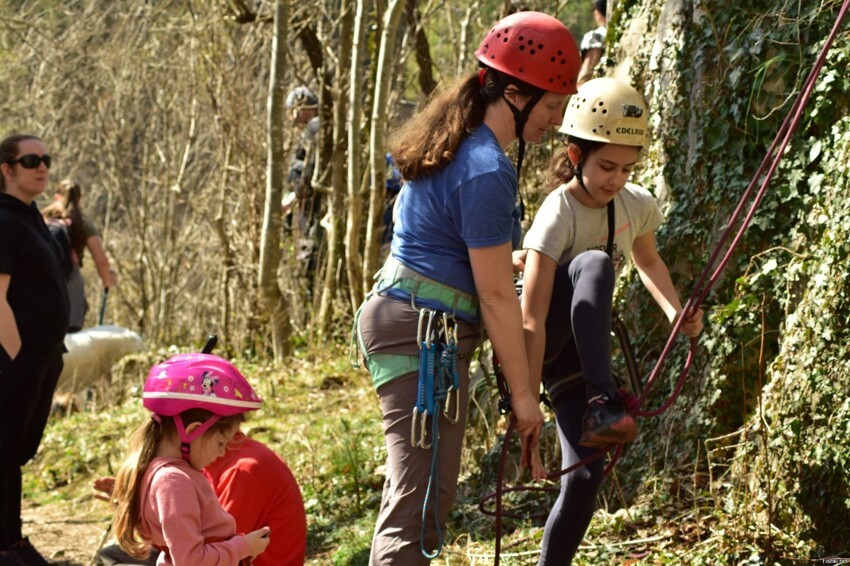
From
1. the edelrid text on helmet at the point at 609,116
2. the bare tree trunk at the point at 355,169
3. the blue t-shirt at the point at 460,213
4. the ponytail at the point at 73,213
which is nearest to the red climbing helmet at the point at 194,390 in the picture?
the blue t-shirt at the point at 460,213

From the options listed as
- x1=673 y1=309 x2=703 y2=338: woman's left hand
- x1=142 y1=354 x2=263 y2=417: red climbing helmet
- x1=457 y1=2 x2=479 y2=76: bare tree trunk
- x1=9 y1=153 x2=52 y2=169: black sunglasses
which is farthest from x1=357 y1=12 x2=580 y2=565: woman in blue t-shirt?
x1=457 y1=2 x2=479 y2=76: bare tree trunk

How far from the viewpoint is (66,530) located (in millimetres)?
6898

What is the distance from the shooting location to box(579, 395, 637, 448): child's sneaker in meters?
3.55

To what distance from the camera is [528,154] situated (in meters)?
8.12

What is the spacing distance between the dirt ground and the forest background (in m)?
0.04

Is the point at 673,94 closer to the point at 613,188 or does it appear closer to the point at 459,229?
the point at 613,188

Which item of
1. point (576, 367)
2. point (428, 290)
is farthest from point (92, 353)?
point (428, 290)

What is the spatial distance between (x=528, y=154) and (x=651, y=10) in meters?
2.75

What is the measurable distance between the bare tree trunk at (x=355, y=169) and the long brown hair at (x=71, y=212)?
87.5 inches

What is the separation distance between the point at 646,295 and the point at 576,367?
1.37m

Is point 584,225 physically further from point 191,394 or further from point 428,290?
point 191,394

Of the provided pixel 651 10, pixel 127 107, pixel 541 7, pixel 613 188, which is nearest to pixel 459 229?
pixel 613 188

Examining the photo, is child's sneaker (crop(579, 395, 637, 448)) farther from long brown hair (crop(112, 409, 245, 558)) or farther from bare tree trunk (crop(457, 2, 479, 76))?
bare tree trunk (crop(457, 2, 479, 76))

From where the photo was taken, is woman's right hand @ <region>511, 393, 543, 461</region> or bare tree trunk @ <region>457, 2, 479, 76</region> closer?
woman's right hand @ <region>511, 393, 543, 461</region>
